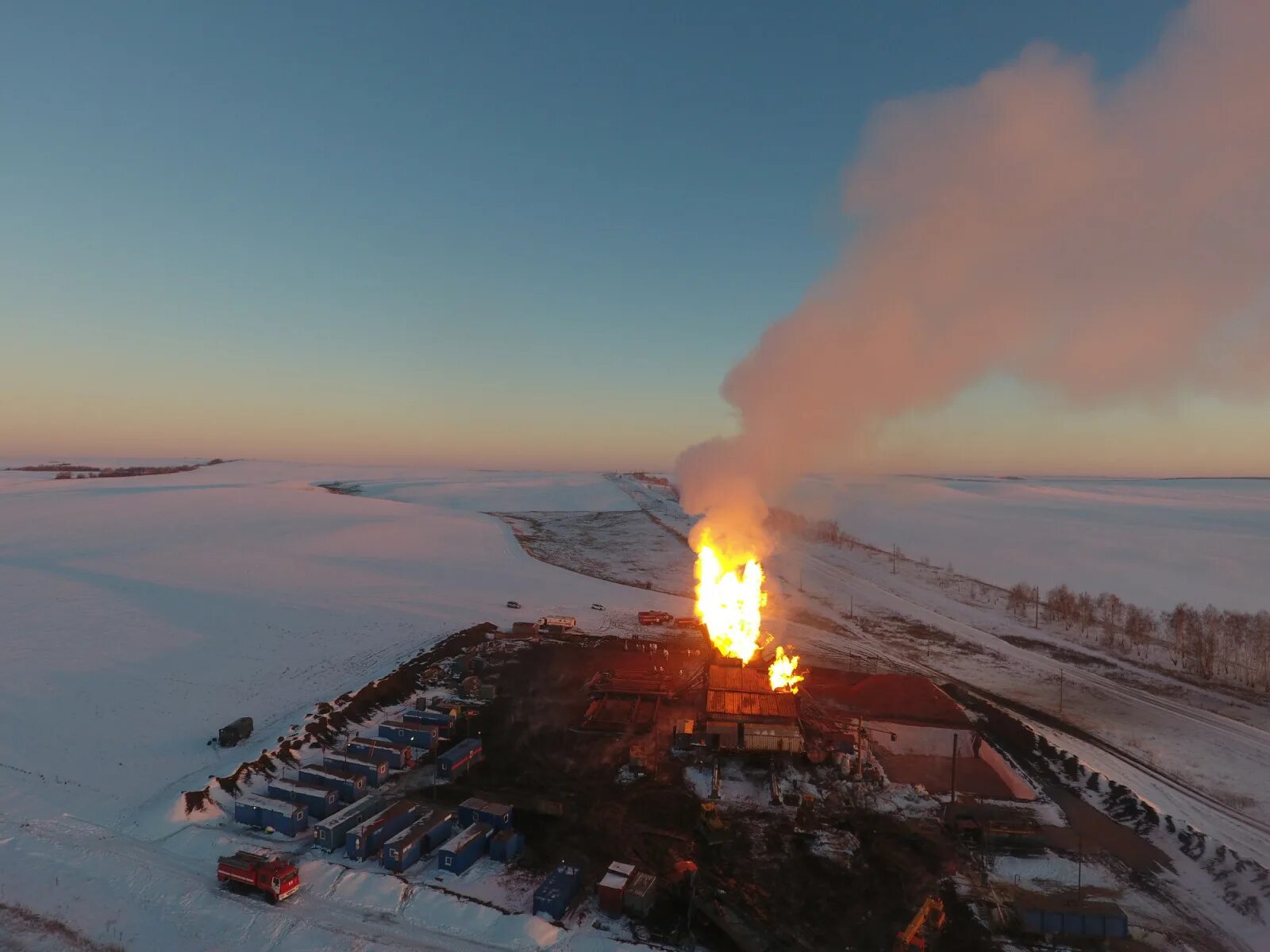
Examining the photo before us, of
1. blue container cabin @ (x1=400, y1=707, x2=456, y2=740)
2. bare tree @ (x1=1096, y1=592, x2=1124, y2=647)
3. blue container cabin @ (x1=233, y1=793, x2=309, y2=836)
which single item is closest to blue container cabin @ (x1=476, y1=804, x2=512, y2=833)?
blue container cabin @ (x1=233, y1=793, x2=309, y2=836)

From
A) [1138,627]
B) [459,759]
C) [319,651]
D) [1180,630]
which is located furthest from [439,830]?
[1138,627]

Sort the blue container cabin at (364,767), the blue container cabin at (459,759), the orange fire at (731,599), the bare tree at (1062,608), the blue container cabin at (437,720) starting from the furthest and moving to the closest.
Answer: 1. the bare tree at (1062,608)
2. the orange fire at (731,599)
3. the blue container cabin at (437,720)
4. the blue container cabin at (459,759)
5. the blue container cabin at (364,767)

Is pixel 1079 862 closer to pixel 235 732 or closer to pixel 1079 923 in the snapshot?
pixel 1079 923

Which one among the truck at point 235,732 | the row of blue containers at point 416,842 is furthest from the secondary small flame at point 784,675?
the truck at point 235,732

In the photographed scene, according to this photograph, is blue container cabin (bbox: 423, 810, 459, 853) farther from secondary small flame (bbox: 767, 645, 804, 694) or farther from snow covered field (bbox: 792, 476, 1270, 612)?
snow covered field (bbox: 792, 476, 1270, 612)

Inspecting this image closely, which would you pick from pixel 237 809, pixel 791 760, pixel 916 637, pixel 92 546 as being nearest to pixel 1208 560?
pixel 916 637

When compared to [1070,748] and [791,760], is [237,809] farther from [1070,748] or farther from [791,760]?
[1070,748]

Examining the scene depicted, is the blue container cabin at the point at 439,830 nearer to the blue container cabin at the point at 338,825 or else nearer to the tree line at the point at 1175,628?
the blue container cabin at the point at 338,825
